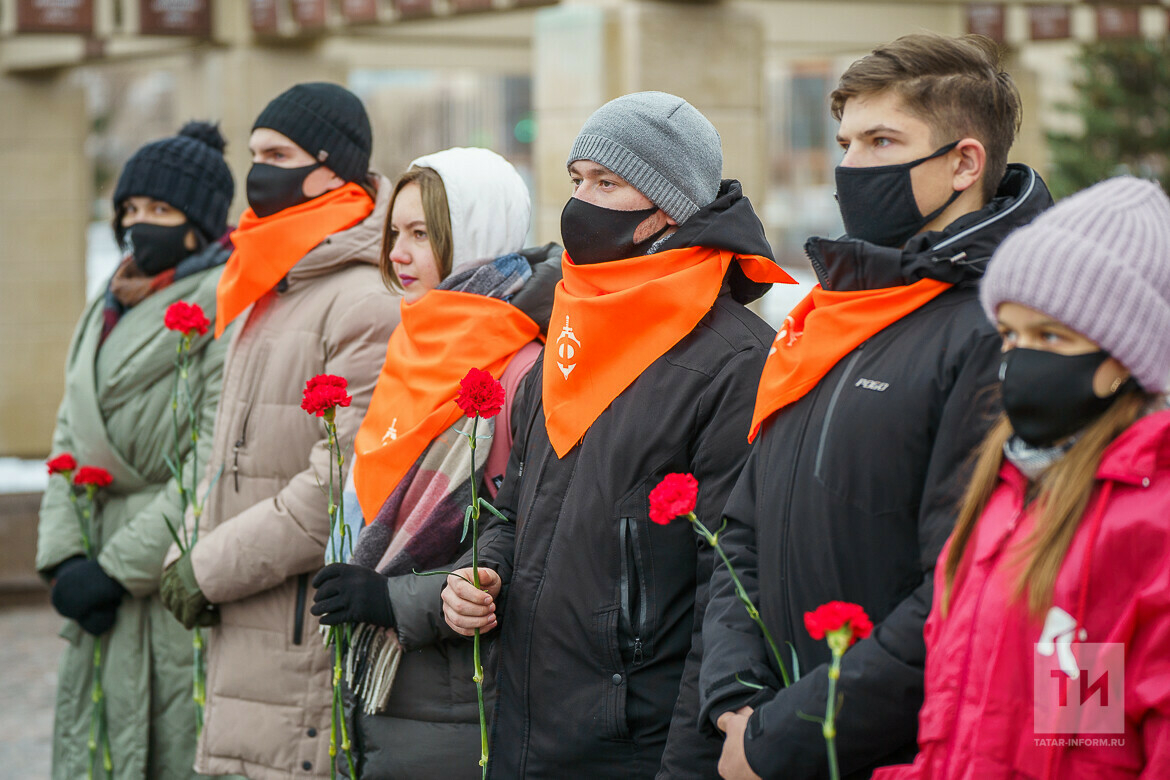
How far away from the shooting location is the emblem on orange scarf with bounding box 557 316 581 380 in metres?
2.67

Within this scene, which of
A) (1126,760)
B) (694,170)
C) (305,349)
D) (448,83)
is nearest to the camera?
(1126,760)

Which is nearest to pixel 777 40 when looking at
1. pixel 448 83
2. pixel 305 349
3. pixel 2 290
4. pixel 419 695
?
pixel 2 290

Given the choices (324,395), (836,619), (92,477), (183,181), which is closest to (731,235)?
(324,395)

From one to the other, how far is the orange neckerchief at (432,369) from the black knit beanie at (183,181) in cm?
148

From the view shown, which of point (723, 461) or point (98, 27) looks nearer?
point (723, 461)

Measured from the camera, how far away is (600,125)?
273 centimetres

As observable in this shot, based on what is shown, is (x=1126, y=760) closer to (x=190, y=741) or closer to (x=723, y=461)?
(x=723, y=461)

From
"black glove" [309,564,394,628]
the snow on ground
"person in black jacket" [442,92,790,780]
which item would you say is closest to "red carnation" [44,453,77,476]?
"black glove" [309,564,394,628]

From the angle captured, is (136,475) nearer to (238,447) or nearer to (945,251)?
(238,447)

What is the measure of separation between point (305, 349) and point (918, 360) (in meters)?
2.00

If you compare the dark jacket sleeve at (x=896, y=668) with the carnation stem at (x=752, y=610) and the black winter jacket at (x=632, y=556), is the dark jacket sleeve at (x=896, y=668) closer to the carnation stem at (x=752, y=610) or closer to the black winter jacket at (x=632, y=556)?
the carnation stem at (x=752, y=610)

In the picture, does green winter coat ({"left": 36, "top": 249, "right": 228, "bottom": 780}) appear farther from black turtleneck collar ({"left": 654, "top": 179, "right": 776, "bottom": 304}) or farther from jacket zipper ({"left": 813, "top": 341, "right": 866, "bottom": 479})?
jacket zipper ({"left": 813, "top": 341, "right": 866, "bottom": 479})

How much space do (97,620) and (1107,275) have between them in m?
3.30

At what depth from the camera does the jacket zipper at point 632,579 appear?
2510 millimetres
